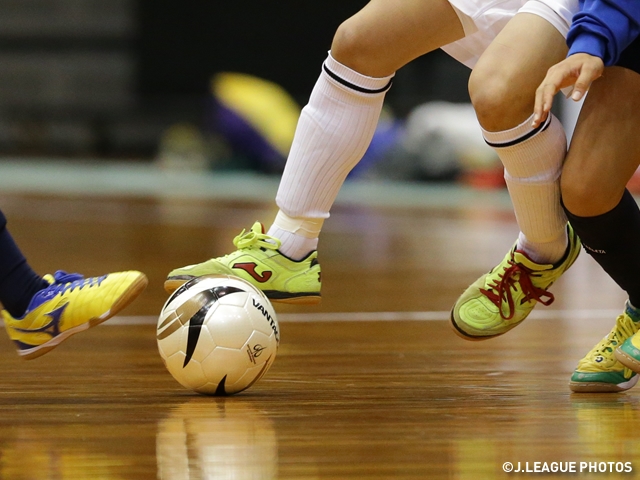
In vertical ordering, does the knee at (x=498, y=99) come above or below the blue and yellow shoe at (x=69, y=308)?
above

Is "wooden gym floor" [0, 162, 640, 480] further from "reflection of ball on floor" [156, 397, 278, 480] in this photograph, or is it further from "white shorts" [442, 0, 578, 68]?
"white shorts" [442, 0, 578, 68]

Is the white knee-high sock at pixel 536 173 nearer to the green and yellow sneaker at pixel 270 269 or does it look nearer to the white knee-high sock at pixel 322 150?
the white knee-high sock at pixel 322 150

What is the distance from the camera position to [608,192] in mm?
1945

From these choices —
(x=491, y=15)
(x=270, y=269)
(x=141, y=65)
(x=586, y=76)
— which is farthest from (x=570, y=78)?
(x=141, y=65)

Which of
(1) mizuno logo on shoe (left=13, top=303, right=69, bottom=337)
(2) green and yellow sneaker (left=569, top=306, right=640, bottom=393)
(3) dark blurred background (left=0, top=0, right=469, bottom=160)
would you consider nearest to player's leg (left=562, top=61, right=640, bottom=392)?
(2) green and yellow sneaker (left=569, top=306, right=640, bottom=393)

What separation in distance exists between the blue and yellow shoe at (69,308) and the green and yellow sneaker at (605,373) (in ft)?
2.79

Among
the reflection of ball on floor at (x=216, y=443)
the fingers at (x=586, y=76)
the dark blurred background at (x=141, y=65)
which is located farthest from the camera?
the dark blurred background at (x=141, y=65)

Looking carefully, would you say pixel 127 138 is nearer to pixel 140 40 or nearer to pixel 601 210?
pixel 140 40

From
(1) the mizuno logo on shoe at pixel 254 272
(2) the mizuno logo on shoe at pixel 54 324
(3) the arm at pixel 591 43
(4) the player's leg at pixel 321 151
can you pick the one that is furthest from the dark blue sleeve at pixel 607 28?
(2) the mizuno logo on shoe at pixel 54 324

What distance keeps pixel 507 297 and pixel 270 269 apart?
51cm

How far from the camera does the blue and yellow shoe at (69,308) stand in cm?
209

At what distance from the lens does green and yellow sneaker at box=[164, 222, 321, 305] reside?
236cm

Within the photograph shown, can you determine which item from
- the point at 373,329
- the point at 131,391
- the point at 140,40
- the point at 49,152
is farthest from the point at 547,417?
the point at 49,152

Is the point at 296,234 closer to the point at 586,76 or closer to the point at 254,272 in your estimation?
the point at 254,272
